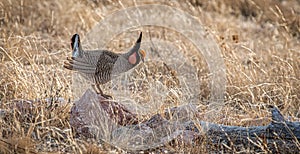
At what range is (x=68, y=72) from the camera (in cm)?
507

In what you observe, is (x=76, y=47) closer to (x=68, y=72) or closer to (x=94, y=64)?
(x=94, y=64)

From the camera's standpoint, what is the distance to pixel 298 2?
9.70 meters

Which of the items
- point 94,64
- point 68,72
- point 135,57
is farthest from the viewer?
point 68,72

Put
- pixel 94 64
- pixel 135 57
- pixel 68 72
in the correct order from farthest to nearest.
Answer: pixel 68 72, pixel 135 57, pixel 94 64

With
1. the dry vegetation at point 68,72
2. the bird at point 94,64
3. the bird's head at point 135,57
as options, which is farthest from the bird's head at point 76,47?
the bird's head at point 135,57

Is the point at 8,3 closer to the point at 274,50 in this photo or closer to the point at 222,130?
the point at 274,50

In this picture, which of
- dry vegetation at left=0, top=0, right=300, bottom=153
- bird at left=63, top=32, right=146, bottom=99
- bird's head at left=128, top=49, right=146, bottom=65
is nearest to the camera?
dry vegetation at left=0, top=0, right=300, bottom=153

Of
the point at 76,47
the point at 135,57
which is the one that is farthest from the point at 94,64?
the point at 135,57

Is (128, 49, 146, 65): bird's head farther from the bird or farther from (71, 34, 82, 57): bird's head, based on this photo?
(71, 34, 82, 57): bird's head

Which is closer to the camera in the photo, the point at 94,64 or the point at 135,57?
the point at 94,64

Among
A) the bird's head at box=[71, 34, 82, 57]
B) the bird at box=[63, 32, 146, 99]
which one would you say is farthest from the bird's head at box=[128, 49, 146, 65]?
the bird's head at box=[71, 34, 82, 57]

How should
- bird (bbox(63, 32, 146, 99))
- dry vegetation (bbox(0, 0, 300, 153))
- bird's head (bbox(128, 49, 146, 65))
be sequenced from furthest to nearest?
bird's head (bbox(128, 49, 146, 65))
bird (bbox(63, 32, 146, 99))
dry vegetation (bbox(0, 0, 300, 153))

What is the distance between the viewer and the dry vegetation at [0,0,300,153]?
367 cm

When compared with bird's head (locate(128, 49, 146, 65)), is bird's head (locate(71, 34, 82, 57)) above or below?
above
